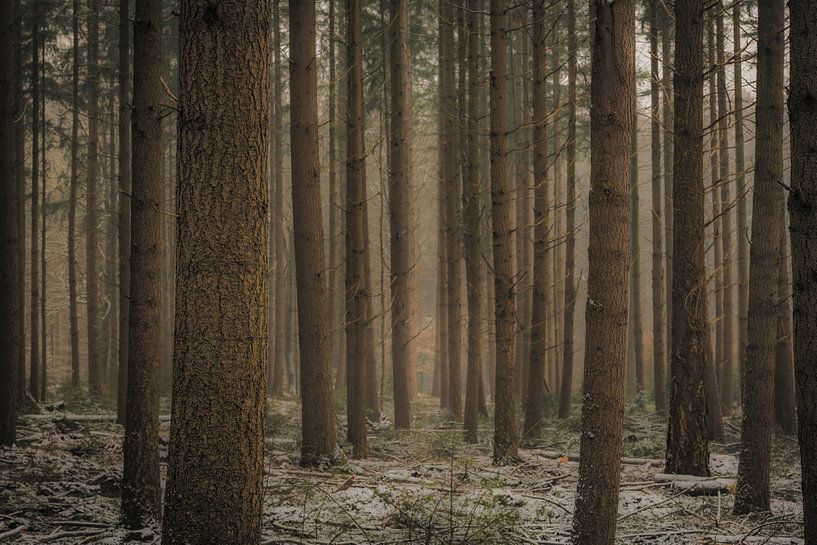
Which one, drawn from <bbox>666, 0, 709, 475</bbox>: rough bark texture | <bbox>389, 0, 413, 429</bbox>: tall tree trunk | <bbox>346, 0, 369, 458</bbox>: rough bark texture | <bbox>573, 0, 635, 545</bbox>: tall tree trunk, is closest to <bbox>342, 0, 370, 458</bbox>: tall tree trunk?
<bbox>346, 0, 369, 458</bbox>: rough bark texture

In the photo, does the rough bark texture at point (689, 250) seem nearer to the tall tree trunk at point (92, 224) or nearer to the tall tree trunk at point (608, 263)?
the tall tree trunk at point (608, 263)

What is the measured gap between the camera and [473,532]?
5992mm

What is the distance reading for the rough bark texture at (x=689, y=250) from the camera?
8.28 meters

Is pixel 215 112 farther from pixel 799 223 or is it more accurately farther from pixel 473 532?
pixel 473 532

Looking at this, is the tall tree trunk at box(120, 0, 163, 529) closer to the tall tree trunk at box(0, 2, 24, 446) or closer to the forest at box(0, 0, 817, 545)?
the forest at box(0, 0, 817, 545)

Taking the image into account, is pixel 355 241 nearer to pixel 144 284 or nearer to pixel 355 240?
pixel 355 240

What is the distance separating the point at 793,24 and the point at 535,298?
9.16 metres

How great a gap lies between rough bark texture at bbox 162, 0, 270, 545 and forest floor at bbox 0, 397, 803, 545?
2.19 meters

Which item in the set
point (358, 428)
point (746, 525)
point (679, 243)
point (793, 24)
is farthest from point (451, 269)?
point (793, 24)

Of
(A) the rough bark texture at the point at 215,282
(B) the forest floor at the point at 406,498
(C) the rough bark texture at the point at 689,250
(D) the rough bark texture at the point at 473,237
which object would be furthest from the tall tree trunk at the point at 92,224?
(A) the rough bark texture at the point at 215,282

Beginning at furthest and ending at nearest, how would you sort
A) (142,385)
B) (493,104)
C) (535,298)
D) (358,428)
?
(535,298)
(358,428)
(493,104)
(142,385)

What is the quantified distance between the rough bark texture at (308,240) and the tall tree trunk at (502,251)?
8.14 feet

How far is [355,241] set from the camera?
36.8 feet

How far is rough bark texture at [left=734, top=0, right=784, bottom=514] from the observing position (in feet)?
23.5
